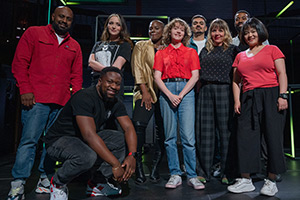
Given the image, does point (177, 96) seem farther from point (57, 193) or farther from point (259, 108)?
point (57, 193)

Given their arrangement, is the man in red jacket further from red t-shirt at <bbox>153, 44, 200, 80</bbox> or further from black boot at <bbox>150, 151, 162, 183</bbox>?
black boot at <bbox>150, 151, 162, 183</bbox>

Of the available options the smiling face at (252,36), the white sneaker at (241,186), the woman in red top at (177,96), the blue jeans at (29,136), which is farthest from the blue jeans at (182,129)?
the blue jeans at (29,136)

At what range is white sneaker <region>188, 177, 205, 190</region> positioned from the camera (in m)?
1.85

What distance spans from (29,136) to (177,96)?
117 centimetres

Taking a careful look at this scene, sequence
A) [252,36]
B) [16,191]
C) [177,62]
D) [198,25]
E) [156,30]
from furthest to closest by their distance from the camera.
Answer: [198,25]
[156,30]
[177,62]
[252,36]
[16,191]

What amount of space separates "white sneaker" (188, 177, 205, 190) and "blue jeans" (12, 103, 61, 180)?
1229 mm

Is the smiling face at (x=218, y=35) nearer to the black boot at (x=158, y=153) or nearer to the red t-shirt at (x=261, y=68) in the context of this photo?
the red t-shirt at (x=261, y=68)

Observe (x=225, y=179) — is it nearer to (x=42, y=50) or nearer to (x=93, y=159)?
(x=93, y=159)

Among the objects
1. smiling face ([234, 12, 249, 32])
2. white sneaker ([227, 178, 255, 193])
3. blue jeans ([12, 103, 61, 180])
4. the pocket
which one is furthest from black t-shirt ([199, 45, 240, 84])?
blue jeans ([12, 103, 61, 180])

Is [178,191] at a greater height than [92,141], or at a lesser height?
lesser

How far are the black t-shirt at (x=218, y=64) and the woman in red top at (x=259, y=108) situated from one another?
158 millimetres

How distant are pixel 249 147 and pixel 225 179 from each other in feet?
1.28

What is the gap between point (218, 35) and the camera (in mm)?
2141

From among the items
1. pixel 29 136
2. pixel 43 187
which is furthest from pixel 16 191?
pixel 29 136
